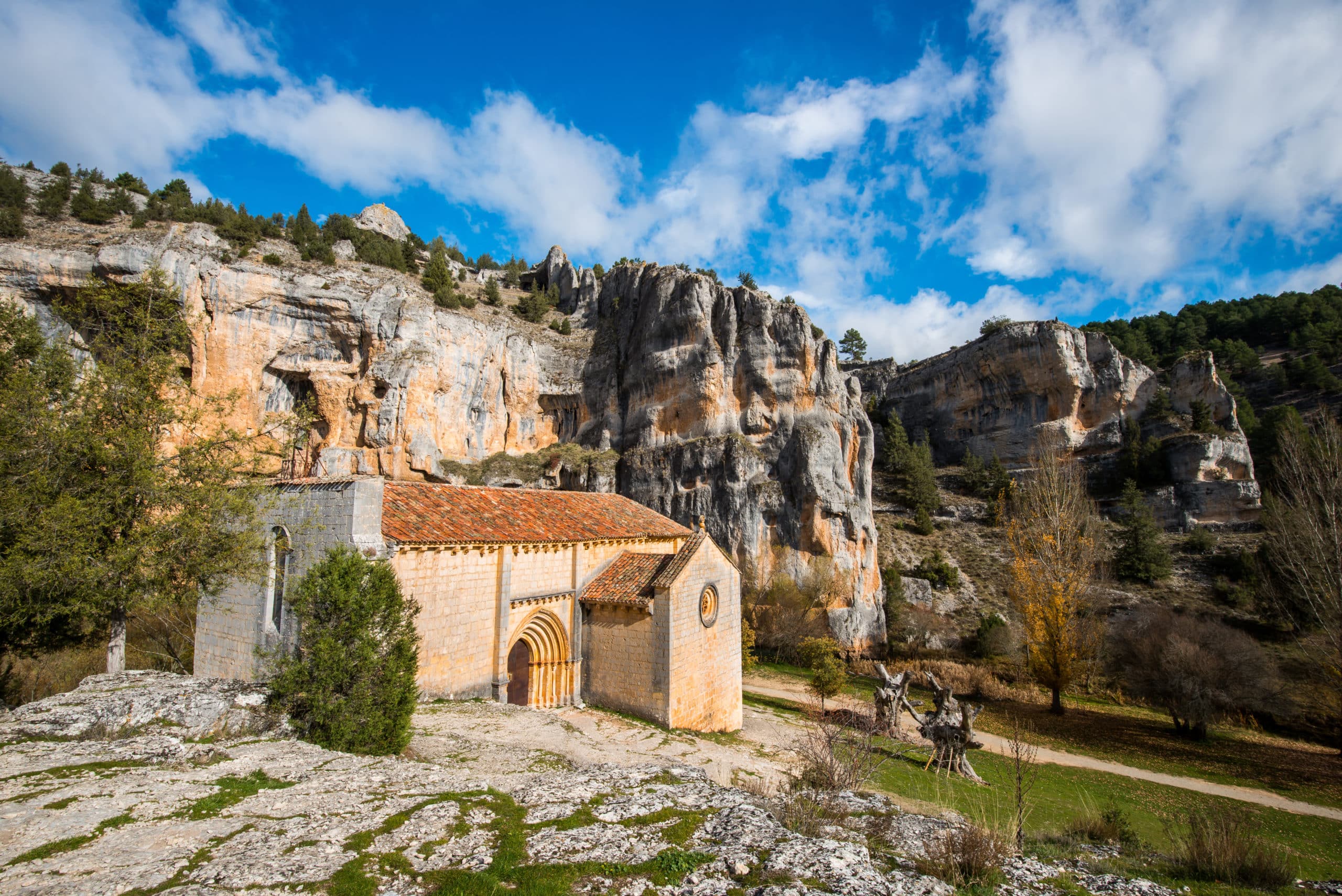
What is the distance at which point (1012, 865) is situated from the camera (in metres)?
4.72

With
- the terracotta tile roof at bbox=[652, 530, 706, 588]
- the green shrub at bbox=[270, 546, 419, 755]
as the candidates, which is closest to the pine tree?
the terracotta tile roof at bbox=[652, 530, 706, 588]

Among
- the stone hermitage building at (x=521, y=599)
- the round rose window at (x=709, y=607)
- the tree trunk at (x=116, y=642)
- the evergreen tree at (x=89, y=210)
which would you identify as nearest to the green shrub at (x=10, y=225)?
the evergreen tree at (x=89, y=210)

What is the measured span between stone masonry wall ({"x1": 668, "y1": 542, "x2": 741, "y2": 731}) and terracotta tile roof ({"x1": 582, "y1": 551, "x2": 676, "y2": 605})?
0.83 meters

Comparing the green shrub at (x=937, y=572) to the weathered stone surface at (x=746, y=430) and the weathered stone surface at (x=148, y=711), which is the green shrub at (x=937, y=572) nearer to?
the weathered stone surface at (x=746, y=430)

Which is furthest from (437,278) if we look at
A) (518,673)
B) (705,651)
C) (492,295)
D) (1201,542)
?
(1201,542)

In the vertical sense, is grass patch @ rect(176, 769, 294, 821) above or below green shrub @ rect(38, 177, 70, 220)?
below

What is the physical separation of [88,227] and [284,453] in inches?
1552

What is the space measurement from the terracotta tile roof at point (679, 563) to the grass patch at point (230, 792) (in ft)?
28.4

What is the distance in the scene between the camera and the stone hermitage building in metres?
10.7

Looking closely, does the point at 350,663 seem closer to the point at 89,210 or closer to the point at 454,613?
the point at 454,613

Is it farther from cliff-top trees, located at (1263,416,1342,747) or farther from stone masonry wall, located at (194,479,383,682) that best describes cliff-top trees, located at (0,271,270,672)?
cliff-top trees, located at (1263,416,1342,747)

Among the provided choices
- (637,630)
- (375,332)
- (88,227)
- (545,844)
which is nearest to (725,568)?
(637,630)

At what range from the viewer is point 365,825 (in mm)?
4965

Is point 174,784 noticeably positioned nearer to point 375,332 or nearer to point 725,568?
point 725,568
